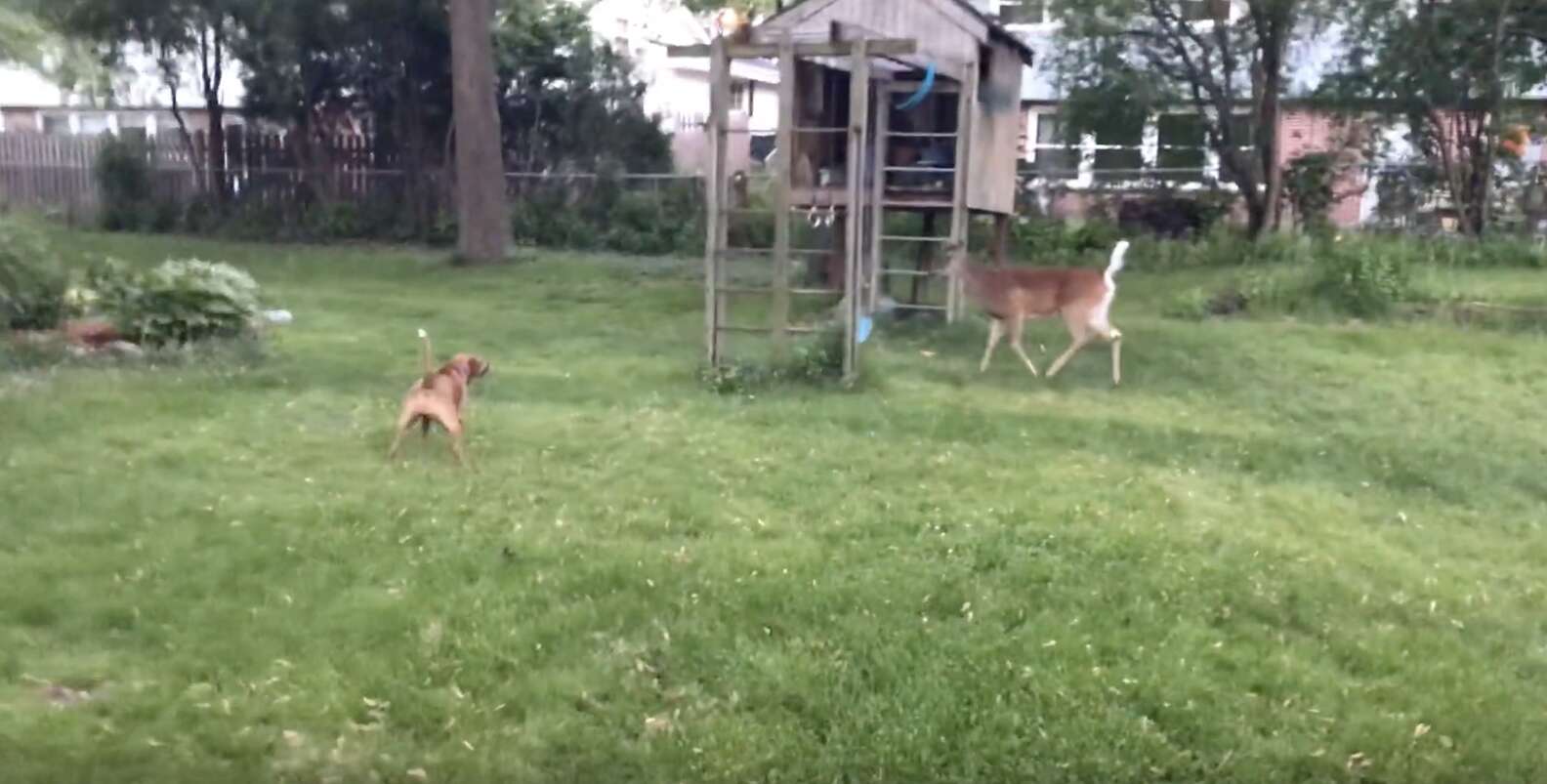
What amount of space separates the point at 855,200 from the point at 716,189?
1008 mm

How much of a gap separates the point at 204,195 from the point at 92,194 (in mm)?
2365

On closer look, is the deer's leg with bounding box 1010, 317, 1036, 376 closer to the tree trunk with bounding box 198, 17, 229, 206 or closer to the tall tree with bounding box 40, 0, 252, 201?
the tall tree with bounding box 40, 0, 252, 201

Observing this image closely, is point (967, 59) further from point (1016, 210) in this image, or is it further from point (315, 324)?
point (1016, 210)

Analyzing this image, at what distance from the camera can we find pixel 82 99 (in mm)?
29391

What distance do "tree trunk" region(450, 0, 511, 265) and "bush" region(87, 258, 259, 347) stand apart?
7424 mm

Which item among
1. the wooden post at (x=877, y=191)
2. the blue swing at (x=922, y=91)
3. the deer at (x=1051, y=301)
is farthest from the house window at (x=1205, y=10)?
the deer at (x=1051, y=301)

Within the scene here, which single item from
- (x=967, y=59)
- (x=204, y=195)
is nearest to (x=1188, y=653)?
(x=967, y=59)

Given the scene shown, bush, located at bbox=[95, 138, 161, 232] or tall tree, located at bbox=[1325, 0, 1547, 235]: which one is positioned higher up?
tall tree, located at bbox=[1325, 0, 1547, 235]

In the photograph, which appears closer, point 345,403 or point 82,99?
point 345,403

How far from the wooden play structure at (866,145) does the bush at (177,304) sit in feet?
11.4

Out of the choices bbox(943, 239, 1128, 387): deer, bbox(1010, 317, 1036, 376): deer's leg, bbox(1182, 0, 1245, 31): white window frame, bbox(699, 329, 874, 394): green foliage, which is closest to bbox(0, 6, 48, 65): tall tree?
bbox(699, 329, 874, 394): green foliage

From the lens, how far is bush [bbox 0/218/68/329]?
10.9 m

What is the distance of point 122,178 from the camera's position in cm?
2375

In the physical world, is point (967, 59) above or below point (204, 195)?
above
